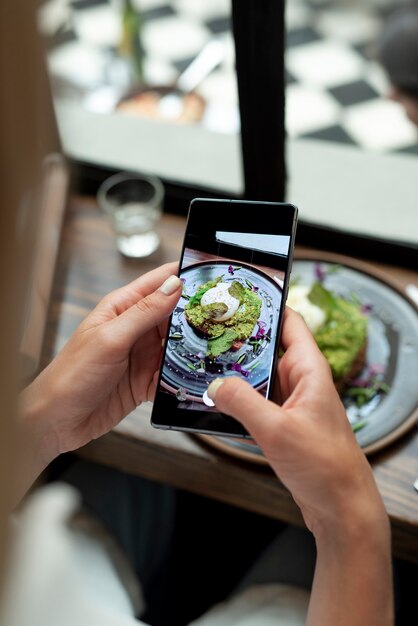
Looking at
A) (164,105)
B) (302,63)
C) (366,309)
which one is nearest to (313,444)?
(366,309)

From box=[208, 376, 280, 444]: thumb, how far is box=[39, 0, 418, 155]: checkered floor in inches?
58.3


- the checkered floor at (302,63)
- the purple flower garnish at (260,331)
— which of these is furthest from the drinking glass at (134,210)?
the checkered floor at (302,63)

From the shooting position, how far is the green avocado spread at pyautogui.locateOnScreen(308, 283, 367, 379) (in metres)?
1.07

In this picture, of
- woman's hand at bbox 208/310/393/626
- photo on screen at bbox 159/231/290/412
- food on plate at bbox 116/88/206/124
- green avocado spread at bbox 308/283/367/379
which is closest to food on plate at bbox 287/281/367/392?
green avocado spread at bbox 308/283/367/379

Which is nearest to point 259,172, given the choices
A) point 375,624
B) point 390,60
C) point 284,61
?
point 284,61

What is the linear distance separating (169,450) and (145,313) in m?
0.37

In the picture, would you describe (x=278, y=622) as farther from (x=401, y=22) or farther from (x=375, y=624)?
(x=401, y=22)

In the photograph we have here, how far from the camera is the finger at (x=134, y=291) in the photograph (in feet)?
2.82

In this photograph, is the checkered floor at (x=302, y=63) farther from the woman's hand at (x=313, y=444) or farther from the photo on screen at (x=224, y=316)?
the woman's hand at (x=313, y=444)

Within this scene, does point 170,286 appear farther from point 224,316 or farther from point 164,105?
point 164,105

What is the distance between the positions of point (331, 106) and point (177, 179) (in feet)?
3.84

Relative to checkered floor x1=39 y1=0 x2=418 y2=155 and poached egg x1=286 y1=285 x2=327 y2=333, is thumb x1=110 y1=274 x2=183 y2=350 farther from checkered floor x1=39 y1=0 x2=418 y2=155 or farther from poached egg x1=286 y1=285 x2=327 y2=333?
checkered floor x1=39 y1=0 x2=418 y2=155

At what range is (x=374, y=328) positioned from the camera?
117 cm

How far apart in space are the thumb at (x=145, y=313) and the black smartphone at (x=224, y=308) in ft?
0.22
